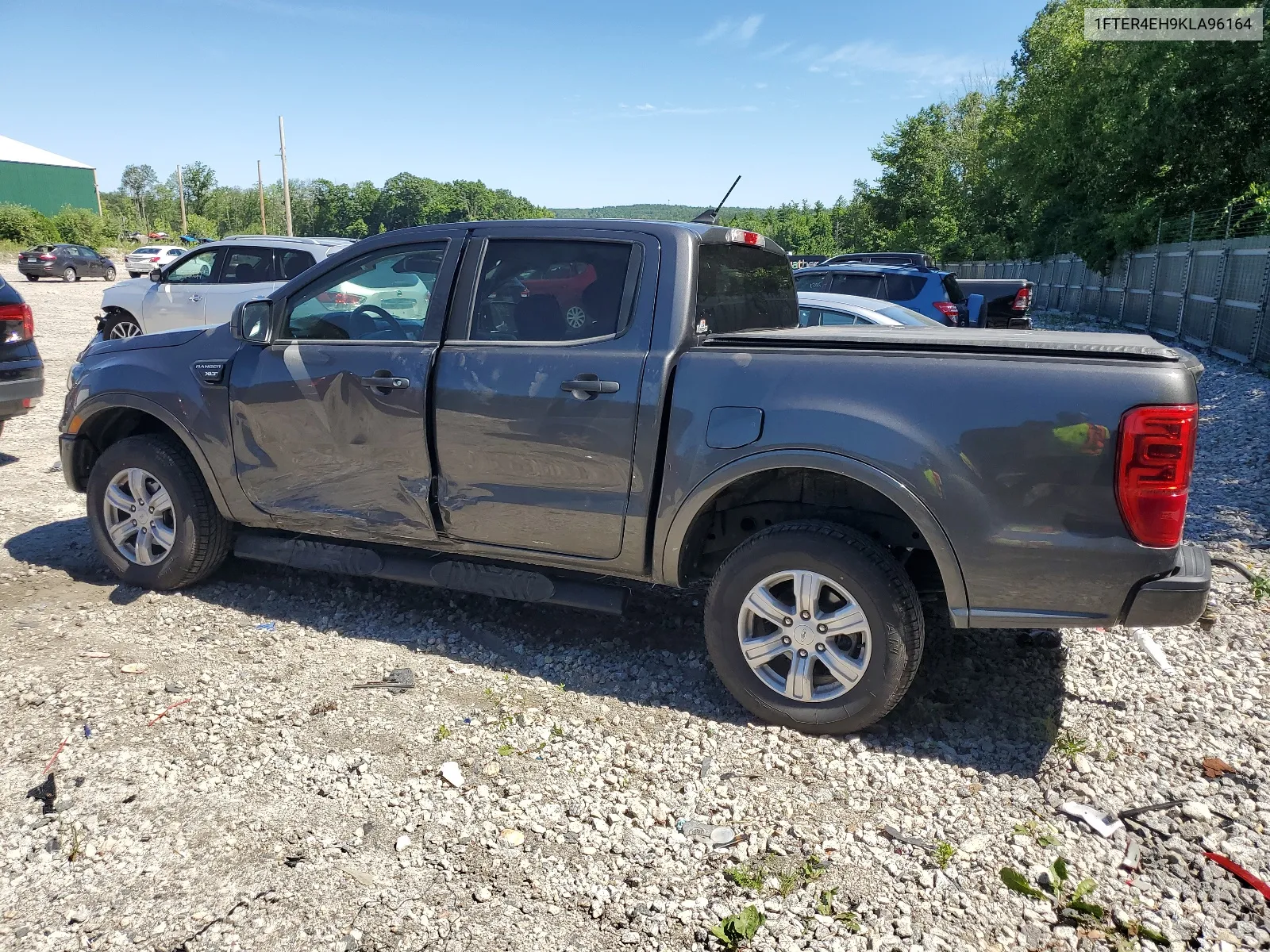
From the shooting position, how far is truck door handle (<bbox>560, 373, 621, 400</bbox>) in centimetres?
385

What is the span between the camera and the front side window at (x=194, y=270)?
1242 centimetres

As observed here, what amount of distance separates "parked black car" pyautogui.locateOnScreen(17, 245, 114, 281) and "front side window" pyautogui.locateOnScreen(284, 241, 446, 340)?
40311 millimetres

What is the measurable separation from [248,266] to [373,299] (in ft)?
27.7

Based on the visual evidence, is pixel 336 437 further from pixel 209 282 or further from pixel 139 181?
pixel 139 181

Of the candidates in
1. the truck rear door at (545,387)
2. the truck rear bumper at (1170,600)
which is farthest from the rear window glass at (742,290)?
the truck rear bumper at (1170,600)

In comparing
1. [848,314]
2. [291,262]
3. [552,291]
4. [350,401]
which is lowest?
[350,401]

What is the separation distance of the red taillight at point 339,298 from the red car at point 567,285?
2.80 feet

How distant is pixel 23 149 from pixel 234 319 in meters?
97.0

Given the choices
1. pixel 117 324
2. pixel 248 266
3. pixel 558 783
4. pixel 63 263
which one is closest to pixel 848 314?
pixel 558 783

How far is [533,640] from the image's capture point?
4.63 metres

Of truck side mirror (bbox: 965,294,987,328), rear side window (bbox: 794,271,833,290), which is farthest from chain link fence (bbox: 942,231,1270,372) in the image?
rear side window (bbox: 794,271,833,290)

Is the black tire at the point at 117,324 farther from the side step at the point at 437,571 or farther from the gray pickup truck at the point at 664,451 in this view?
the side step at the point at 437,571

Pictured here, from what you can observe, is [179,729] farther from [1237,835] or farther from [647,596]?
[1237,835]

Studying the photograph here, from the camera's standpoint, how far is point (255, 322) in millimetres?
4625
